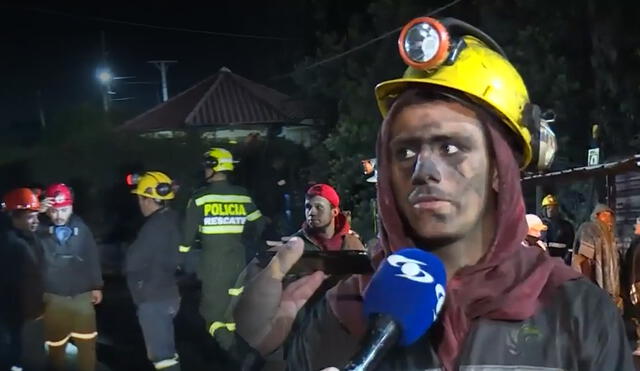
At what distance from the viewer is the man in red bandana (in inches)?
171

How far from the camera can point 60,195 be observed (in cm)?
616

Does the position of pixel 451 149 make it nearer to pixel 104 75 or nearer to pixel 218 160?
pixel 218 160

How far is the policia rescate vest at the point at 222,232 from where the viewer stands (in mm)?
5824

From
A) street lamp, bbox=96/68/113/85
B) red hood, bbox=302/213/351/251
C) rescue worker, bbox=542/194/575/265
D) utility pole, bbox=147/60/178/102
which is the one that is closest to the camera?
red hood, bbox=302/213/351/251

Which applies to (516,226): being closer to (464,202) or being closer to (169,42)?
(464,202)

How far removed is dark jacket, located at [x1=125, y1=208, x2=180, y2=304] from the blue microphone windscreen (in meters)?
4.78

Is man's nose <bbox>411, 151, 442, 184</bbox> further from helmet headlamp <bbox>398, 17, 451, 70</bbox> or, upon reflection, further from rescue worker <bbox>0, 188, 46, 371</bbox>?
rescue worker <bbox>0, 188, 46, 371</bbox>

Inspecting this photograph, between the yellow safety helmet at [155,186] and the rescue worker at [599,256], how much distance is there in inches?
115

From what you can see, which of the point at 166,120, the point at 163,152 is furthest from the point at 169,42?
the point at 163,152

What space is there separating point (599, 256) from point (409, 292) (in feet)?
17.5

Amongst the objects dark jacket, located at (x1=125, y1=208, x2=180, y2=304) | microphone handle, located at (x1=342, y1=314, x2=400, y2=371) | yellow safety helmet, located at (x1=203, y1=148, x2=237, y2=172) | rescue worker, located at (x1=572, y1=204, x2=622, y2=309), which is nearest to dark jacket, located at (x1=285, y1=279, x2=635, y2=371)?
microphone handle, located at (x1=342, y1=314, x2=400, y2=371)

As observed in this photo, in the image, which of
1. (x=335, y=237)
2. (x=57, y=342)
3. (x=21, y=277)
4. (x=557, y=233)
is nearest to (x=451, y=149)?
(x=335, y=237)

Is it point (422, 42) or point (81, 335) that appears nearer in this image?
point (422, 42)

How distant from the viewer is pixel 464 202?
1349 millimetres
